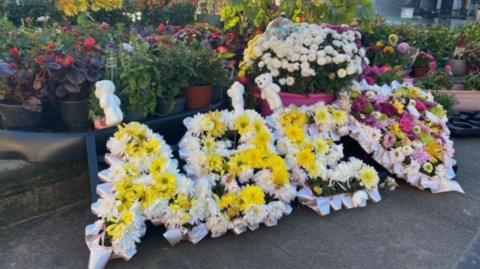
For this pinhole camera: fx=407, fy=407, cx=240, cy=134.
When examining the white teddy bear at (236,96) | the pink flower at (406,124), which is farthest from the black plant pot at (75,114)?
the pink flower at (406,124)

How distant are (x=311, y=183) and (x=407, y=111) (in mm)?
1196

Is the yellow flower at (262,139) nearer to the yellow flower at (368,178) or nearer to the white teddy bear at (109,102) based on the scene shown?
the yellow flower at (368,178)

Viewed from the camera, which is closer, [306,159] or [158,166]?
[158,166]

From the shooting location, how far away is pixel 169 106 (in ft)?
9.42

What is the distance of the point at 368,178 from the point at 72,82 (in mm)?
2016

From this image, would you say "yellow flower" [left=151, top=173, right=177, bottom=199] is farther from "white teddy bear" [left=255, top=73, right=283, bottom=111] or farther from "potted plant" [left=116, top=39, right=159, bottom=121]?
"white teddy bear" [left=255, top=73, right=283, bottom=111]

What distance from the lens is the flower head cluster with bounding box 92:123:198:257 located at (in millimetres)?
2049

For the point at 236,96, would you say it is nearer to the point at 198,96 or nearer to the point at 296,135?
the point at 198,96

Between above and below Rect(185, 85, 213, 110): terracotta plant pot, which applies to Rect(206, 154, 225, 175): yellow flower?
below

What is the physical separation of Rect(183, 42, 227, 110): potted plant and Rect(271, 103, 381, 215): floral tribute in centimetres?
53

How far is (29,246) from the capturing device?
223cm

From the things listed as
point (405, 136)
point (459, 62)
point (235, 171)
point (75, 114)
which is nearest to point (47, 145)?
point (75, 114)

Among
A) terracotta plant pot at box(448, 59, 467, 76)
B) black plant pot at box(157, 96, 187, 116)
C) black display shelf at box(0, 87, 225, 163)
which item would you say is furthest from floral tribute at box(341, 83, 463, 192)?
terracotta plant pot at box(448, 59, 467, 76)

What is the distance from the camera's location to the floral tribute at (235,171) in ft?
7.64
